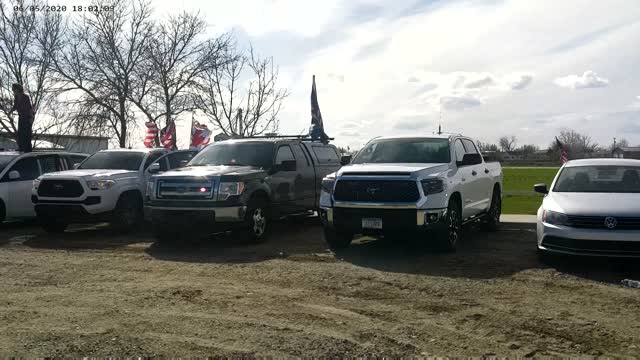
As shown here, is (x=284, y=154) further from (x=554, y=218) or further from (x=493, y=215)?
(x=554, y=218)

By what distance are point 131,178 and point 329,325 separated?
8.17 m

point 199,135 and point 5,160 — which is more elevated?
point 199,135

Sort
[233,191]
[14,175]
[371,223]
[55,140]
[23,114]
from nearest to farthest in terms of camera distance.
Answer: [371,223] < [233,191] < [14,175] < [23,114] < [55,140]

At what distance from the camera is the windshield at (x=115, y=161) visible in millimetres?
12828

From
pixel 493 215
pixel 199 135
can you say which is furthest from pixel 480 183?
pixel 199 135

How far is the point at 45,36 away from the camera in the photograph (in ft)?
77.5

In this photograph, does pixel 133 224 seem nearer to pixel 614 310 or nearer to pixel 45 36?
pixel 614 310

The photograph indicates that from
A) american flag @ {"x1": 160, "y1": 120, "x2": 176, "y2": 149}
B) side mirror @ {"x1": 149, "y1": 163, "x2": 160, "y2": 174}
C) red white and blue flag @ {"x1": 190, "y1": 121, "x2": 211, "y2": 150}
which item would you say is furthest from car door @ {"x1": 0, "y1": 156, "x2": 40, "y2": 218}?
american flag @ {"x1": 160, "y1": 120, "x2": 176, "y2": 149}

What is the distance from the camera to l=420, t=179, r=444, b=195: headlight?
868cm

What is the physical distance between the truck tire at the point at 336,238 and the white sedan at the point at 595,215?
9.97 feet

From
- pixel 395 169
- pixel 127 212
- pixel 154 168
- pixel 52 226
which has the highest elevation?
pixel 154 168

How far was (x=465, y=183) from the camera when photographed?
9.82 m

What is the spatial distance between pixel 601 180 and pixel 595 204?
4.41 ft

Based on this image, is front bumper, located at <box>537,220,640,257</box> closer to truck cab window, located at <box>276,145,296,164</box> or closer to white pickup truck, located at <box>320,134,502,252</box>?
white pickup truck, located at <box>320,134,502,252</box>
